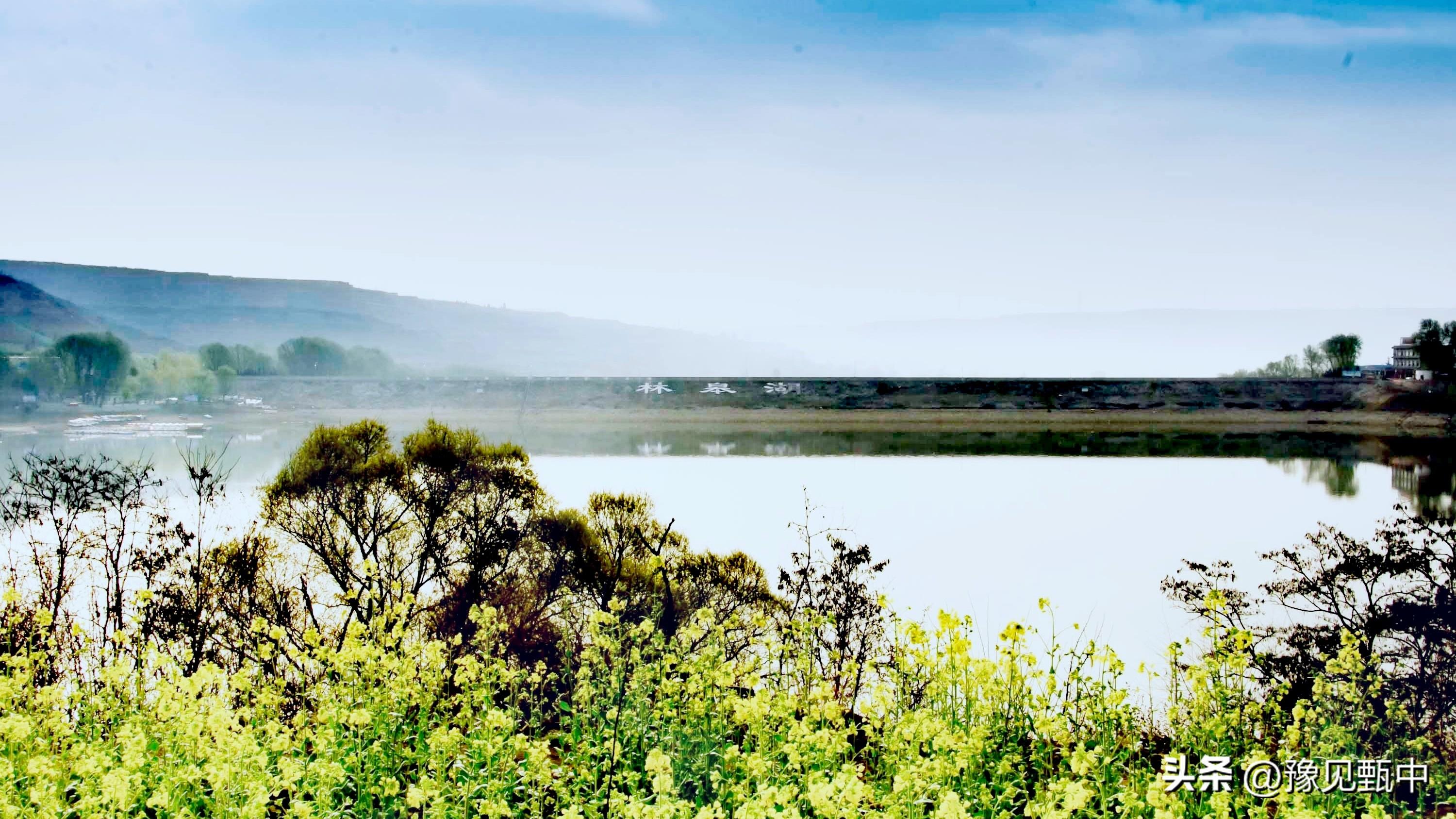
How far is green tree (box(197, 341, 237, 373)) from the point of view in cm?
3781

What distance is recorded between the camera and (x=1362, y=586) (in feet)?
21.5

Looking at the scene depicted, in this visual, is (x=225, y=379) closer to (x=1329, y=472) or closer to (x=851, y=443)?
(x=851, y=443)

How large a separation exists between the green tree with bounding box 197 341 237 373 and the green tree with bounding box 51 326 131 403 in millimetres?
10123

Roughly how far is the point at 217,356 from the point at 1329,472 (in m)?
38.5

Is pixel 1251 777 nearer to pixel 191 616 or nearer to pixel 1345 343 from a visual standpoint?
pixel 191 616

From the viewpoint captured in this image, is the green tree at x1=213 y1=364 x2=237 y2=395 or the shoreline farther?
the shoreline

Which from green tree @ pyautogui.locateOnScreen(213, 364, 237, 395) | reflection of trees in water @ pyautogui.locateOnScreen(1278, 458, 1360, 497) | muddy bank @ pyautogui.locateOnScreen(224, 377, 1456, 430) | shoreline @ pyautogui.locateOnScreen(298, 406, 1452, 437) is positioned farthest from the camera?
muddy bank @ pyautogui.locateOnScreen(224, 377, 1456, 430)

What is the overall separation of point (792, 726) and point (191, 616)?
4.29 meters

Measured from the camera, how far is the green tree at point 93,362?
23703 mm

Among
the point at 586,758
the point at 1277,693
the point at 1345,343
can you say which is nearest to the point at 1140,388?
the point at 1345,343

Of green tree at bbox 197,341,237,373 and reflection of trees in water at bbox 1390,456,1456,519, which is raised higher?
green tree at bbox 197,341,237,373

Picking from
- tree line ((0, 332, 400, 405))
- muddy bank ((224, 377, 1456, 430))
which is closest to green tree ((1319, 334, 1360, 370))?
Result: muddy bank ((224, 377, 1456, 430))

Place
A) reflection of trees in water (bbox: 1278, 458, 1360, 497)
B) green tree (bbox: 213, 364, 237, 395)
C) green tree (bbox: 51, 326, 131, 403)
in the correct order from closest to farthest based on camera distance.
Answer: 1. reflection of trees in water (bbox: 1278, 458, 1360, 497)
2. green tree (bbox: 51, 326, 131, 403)
3. green tree (bbox: 213, 364, 237, 395)

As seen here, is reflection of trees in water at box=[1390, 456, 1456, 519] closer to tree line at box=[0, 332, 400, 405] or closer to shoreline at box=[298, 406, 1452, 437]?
shoreline at box=[298, 406, 1452, 437]
